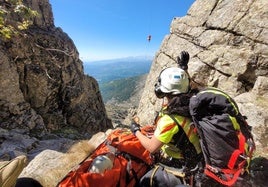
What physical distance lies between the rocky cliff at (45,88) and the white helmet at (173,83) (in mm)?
18887

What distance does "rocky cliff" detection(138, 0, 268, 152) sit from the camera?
1368 cm

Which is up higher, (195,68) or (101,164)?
(195,68)

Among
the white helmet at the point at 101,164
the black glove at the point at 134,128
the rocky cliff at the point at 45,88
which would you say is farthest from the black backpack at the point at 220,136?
the rocky cliff at the point at 45,88

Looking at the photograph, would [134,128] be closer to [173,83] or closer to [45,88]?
[173,83]

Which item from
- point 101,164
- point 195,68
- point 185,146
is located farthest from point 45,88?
point 185,146

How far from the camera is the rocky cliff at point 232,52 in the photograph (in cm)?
1368

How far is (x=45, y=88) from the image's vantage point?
3856 centimetres

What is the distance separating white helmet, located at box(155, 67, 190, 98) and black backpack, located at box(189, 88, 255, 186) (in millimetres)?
524

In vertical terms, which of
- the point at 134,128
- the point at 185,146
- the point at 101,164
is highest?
the point at 134,128

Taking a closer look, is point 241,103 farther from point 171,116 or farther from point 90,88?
point 90,88

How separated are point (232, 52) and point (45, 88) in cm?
2947

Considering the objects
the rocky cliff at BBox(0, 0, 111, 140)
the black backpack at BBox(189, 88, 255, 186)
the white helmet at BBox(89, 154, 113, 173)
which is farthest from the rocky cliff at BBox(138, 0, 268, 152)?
the rocky cliff at BBox(0, 0, 111, 140)

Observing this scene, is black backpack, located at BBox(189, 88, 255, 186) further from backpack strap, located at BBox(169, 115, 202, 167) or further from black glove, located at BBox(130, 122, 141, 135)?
black glove, located at BBox(130, 122, 141, 135)

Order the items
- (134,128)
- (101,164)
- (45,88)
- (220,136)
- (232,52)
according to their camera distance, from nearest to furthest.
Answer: (220,136) < (101,164) < (134,128) < (232,52) < (45,88)
